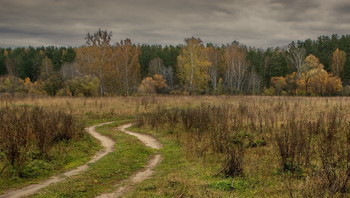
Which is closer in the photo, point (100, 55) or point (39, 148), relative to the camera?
point (39, 148)

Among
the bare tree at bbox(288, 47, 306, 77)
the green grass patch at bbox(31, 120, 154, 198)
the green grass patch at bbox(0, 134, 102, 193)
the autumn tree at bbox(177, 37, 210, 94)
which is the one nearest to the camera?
the green grass patch at bbox(31, 120, 154, 198)

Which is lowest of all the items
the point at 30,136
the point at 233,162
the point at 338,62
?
the point at 233,162

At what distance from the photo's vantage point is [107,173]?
9289 millimetres

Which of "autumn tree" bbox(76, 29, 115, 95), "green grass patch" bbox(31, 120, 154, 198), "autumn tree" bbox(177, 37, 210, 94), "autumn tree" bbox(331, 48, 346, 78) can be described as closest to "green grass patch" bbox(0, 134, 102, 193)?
"green grass patch" bbox(31, 120, 154, 198)

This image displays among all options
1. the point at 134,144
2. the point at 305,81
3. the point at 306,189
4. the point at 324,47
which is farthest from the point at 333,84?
the point at 306,189

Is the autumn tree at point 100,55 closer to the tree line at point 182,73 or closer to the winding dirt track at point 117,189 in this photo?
the tree line at point 182,73

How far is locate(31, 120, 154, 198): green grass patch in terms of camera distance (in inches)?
297

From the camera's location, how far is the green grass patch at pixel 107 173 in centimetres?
754

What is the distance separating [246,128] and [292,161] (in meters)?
6.00

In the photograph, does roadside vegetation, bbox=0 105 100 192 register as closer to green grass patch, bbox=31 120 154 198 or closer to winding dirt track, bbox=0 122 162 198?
winding dirt track, bbox=0 122 162 198

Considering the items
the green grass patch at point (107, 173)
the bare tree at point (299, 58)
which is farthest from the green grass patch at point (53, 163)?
the bare tree at point (299, 58)

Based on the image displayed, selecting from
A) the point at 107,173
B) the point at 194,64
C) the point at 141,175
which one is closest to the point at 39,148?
the point at 107,173

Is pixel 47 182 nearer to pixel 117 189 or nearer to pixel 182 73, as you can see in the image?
pixel 117 189

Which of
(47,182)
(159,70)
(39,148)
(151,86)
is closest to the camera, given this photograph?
(47,182)
